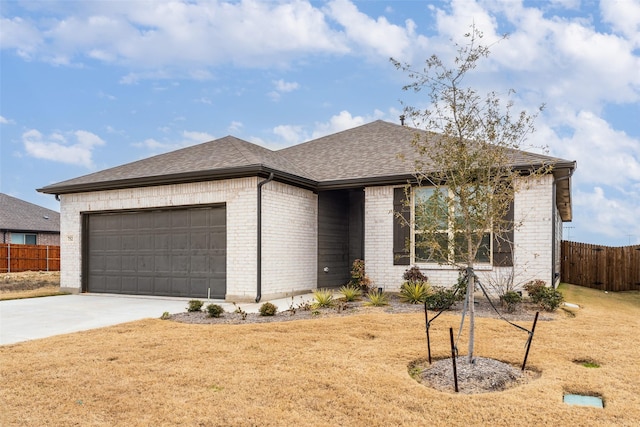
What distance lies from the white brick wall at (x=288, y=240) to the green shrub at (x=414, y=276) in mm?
2989

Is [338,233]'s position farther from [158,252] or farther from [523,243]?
[523,243]

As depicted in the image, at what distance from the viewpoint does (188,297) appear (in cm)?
1202

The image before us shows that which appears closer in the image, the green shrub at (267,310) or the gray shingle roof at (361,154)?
the green shrub at (267,310)

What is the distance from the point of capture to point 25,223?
29.2 m

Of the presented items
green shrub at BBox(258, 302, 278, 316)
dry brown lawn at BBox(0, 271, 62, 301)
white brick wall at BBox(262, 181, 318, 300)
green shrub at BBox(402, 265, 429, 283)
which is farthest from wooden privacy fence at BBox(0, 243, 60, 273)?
green shrub at BBox(402, 265, 429, 283)

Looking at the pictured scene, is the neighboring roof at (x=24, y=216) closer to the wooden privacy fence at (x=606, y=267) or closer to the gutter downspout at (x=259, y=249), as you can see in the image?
the gutter downspout at (x=259, y=249)

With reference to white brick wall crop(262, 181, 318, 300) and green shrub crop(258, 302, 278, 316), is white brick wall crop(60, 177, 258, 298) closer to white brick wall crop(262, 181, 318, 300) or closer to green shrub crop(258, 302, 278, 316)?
white brick wall crop(262, 181, 318, 300)

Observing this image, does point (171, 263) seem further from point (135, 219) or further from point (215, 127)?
point (215, 127)

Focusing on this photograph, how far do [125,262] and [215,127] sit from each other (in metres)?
6.26

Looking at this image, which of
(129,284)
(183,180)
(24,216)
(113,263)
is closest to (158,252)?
(129,284)

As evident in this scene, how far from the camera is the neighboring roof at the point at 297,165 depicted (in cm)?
1143

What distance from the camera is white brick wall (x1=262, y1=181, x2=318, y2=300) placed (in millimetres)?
11367

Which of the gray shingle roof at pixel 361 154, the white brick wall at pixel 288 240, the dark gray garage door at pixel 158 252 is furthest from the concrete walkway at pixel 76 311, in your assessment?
the gray shingle roof at pixel 361 154

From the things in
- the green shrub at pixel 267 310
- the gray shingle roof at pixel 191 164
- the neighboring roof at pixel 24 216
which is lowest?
the green shrub at pixel 267 310
